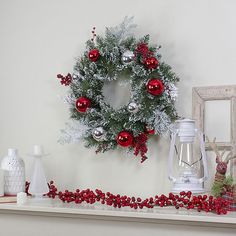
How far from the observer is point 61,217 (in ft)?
6.64

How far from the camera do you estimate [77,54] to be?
2477 millimetres

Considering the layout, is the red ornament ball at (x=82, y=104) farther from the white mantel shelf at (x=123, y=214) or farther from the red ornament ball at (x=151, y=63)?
the white mantel shelf at (x=123, y=214)

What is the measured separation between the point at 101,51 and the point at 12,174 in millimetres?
659

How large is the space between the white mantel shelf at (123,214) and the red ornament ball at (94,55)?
0.62 m

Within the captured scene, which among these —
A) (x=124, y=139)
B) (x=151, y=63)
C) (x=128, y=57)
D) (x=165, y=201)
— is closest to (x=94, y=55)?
(x=128, y=57)

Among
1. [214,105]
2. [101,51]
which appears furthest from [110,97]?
[214,105]

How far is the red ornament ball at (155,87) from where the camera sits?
207 centimetres

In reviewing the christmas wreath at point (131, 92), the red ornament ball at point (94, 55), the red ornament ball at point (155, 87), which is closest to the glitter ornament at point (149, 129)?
the christmas wreath at point (131, 92)

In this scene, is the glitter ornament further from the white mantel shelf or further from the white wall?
the white mantel shelf

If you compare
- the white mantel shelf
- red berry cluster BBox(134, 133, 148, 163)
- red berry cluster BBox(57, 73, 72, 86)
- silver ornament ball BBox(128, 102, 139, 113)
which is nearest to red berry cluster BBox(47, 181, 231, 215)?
the white mantel shelf

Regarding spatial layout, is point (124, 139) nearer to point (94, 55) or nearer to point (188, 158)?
point (188, 158)

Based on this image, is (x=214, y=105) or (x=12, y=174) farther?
(x=12, y=174)

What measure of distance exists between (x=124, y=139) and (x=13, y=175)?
1.76 ft

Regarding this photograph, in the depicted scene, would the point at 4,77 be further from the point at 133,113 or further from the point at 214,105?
the point at 214,105
